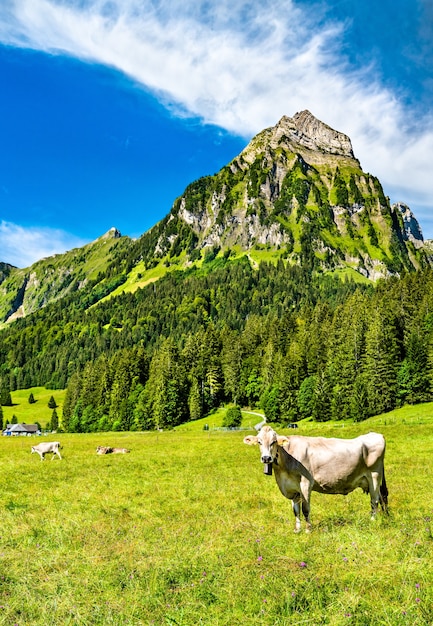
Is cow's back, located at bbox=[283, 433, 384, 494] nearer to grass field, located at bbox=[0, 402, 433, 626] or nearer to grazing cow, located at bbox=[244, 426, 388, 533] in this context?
grazing cow, located at bbox=[244, 426, 388, 533]

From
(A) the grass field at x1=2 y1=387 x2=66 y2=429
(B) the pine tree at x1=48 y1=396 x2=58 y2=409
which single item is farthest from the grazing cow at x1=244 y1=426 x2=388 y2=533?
(B) the pine tree at x1=48 y1=396 x2=58 y2=409

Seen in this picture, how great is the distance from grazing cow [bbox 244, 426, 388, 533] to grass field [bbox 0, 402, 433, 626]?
0.92m

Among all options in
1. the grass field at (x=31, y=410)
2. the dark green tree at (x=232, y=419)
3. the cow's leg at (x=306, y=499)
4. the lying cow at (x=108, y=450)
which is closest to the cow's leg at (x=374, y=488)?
the cow's leg at (x=306, y=499)

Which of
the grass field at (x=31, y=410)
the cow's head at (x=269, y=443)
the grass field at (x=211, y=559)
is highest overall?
the cow's head at (x=269, y=443)

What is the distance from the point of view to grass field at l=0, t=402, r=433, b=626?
7.04 metres

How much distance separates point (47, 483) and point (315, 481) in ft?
53.4

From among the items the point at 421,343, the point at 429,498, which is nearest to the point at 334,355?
the point at 421,343

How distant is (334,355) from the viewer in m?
92.6

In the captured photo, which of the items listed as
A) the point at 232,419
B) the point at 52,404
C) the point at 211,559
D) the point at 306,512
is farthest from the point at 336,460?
the point at 52,404

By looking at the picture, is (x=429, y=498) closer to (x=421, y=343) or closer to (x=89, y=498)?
(x=89, y=498)

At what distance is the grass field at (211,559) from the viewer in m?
7.04

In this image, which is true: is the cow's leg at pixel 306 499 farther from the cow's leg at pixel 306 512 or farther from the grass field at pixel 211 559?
the grass field at pixel 211 559

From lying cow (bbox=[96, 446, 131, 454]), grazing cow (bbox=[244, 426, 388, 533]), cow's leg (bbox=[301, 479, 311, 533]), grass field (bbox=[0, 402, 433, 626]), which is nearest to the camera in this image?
grass field (bbox=[0, 402, 433, 626])

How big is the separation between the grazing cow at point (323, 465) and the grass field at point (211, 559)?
0.92m
